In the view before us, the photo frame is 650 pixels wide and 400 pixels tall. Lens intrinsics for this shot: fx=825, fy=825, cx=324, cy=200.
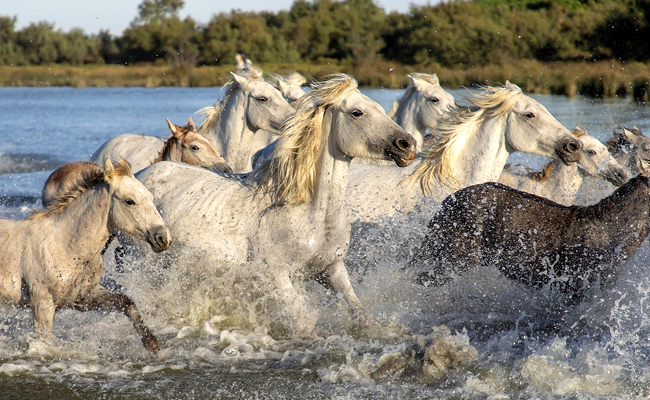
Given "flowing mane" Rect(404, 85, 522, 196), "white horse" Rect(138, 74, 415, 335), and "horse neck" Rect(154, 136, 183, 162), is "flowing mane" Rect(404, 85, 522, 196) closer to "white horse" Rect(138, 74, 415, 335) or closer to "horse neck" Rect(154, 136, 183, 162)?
"white horse" Rect(138, 74, 415, 335)

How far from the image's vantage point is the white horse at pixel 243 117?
320 inches

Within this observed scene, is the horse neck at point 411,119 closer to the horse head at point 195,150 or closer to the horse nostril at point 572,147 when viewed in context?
the horse head at point 195,150

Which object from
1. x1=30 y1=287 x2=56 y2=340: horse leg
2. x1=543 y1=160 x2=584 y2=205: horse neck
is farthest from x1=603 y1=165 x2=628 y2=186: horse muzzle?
x1=30 y1=287 x2=56 y2=340: horse leg

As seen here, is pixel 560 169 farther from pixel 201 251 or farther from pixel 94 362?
pixel 94 362

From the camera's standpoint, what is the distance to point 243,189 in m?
5.46

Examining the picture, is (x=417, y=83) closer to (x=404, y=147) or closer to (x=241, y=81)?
(x=241, y=81)

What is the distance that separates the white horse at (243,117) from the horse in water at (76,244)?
3.29 m

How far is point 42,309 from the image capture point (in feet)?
15.7

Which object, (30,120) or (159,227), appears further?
(30,120)

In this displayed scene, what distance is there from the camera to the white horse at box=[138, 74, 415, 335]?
197 inches

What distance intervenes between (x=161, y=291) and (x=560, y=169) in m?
4.21

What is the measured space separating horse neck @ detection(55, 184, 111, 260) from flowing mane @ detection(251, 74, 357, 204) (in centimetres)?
107

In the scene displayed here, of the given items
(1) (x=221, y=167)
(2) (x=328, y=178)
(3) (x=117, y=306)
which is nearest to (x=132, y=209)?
(3) (x=117, y=306)

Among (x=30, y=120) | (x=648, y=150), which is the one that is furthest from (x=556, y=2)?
(x=648, y=150)
